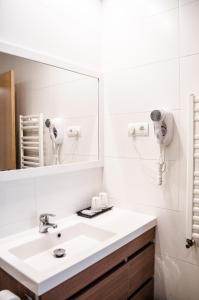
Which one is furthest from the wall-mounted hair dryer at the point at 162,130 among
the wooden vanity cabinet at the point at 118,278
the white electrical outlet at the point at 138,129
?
the wooden vanity cabinet at the point at 118,278

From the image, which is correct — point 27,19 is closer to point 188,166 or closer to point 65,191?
point 65,191

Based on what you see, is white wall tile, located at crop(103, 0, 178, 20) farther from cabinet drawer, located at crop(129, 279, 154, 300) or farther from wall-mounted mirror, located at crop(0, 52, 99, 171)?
cabinet drawer, located at crop(129, 279, 154, 300)

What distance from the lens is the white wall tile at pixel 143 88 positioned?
1487 mm

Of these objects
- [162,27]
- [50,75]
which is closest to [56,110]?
[50,75]

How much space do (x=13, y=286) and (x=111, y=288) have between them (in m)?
0.49

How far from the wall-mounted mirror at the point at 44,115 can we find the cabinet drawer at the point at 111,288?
0.70 meters

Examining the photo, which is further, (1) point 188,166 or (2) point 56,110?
(2) point 56,110

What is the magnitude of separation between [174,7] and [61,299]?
1.67 meters

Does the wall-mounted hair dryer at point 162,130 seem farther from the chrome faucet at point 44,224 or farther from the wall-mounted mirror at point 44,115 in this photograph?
the chrome faucet at point 44,224

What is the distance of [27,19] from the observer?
4.42ft

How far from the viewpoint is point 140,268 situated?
4.84 feet

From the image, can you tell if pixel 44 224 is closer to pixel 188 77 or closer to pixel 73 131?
pixel 73 131

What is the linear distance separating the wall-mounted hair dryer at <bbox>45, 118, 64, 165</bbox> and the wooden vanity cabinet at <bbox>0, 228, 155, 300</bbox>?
2.17ft

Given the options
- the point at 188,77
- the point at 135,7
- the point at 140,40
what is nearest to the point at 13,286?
the point at 188,77
